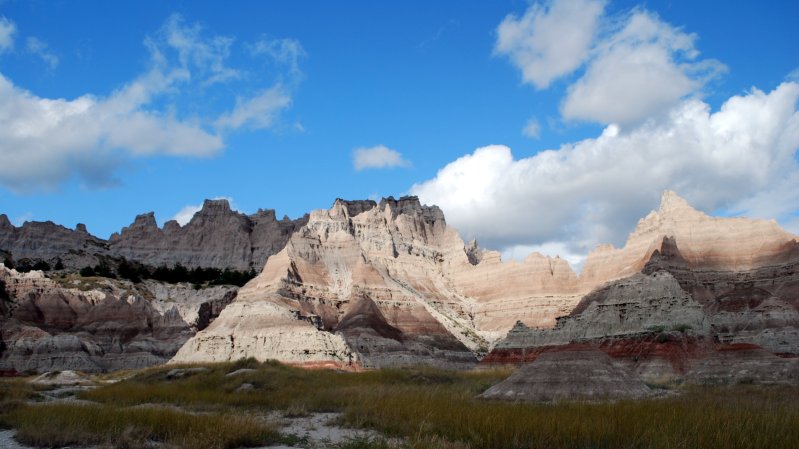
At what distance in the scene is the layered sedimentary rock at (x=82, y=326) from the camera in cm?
7944

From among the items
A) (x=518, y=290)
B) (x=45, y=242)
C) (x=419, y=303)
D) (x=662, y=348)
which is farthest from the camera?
(x=45, y=242)

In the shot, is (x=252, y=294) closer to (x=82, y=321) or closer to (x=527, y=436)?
(x=82, y=321)

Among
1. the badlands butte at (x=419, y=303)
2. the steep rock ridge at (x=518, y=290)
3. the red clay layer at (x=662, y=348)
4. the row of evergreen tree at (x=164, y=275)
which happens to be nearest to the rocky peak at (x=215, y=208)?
the badlands butte at (x=419, y=303)

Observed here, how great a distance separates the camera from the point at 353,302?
102 meters

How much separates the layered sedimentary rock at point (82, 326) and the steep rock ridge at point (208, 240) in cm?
4771

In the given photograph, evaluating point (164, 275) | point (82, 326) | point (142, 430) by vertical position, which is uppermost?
point (164, 275)

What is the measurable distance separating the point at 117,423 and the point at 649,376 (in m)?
43.7

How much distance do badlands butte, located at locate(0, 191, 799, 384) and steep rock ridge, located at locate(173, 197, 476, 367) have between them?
0.30 meters

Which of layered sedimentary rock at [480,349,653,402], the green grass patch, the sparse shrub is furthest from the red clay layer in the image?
the green grass patch

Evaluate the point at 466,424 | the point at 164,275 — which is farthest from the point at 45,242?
the point at 466,424

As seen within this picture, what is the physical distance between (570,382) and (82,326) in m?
80.7

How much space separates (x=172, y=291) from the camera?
112 metres

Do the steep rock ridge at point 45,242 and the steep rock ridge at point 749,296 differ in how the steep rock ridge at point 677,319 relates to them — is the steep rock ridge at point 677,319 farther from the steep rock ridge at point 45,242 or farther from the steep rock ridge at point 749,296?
the steep rock ridge at point 45,242

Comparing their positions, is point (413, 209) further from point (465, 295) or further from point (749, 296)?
point (749, 296)
